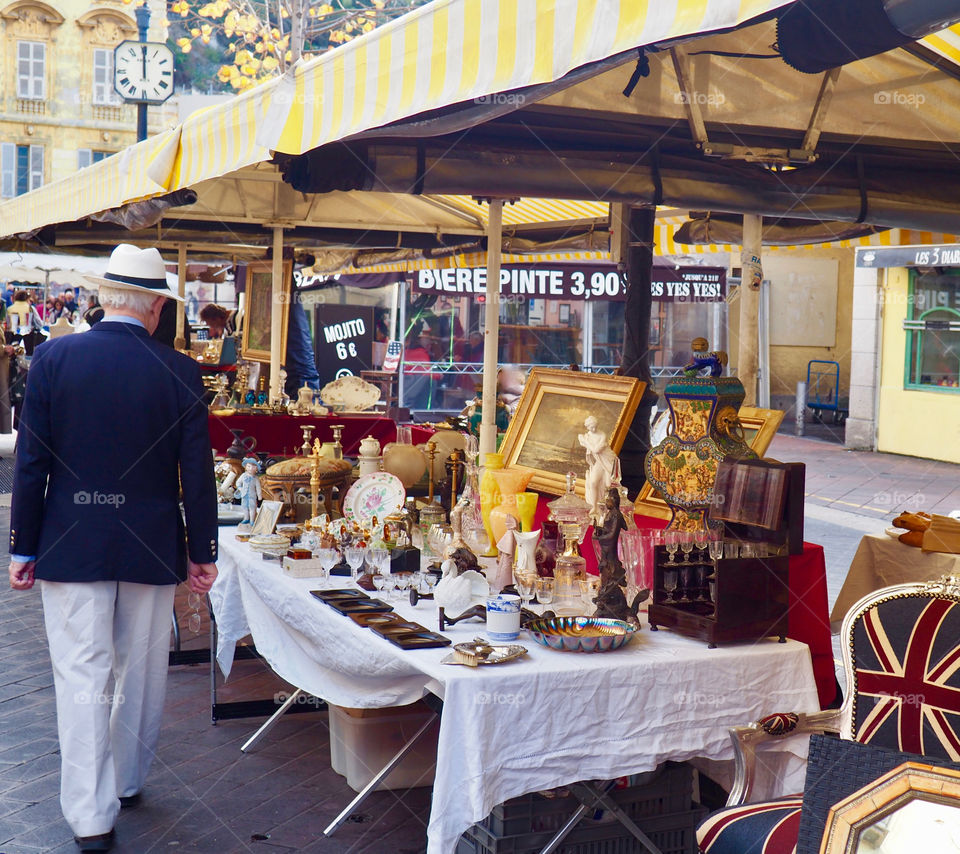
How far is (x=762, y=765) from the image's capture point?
9.98ft

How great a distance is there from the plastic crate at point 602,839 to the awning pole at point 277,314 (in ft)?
18.8

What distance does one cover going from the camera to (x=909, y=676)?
2607mm

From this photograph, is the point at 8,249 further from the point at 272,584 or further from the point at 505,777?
the point at 505,777

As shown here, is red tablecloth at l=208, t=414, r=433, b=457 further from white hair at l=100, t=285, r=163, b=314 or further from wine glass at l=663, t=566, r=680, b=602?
wine glass at l=663, t=566, r=680, b=602

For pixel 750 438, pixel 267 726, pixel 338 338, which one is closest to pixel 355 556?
pixel 267 726

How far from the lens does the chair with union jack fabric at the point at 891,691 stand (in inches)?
99.9

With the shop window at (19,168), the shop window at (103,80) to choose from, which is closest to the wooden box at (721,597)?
the shop window at (19,168)

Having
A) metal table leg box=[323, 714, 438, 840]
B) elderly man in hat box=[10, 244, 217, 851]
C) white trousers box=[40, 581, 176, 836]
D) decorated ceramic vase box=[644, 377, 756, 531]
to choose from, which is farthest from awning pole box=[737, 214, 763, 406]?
white trousers box=[40, 581, 176, 836]

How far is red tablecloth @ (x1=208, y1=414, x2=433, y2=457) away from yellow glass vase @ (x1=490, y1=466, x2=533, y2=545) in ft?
10.8

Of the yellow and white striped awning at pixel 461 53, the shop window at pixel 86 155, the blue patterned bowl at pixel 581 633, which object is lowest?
the blue patterned bowl at pixel 581 633

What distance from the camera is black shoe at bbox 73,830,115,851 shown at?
11.1ft

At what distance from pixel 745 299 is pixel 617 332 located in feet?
55.2

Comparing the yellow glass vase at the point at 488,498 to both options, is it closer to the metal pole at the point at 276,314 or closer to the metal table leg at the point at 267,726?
the metal table leg at the point at 267,726

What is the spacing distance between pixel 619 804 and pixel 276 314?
641cm
